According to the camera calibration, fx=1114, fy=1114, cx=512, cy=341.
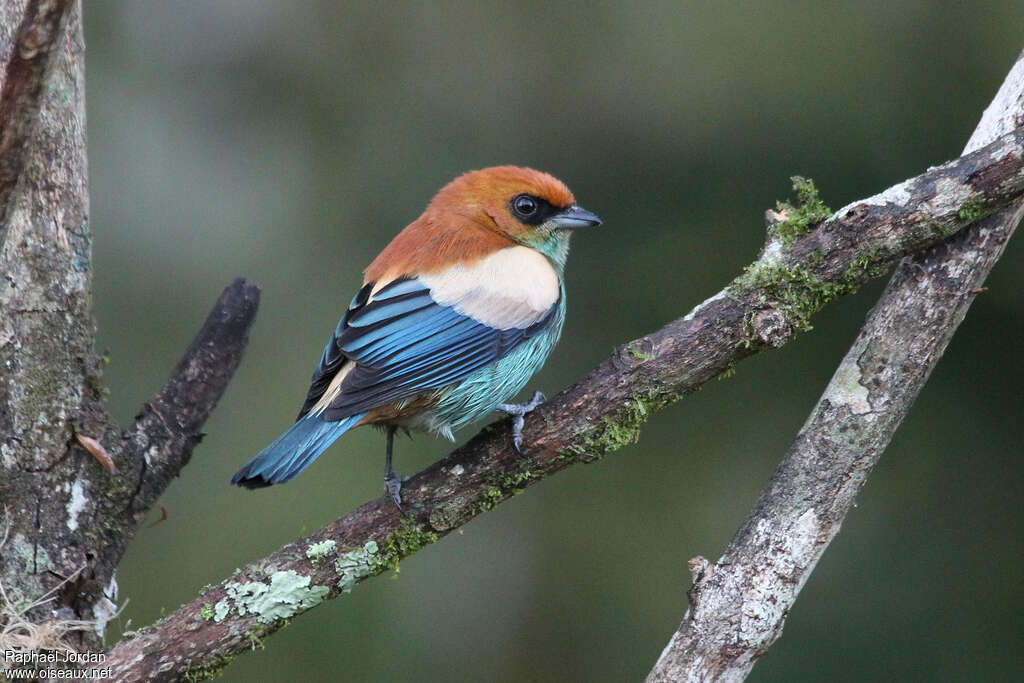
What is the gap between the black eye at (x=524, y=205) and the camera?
4.32 metres

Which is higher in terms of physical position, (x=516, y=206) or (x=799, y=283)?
(x=516, y=206)

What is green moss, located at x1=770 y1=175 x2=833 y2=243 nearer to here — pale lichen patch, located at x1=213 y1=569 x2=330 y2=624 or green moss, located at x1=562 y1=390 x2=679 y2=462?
green moss, located at x1=562 y1=390 x2=679 y2=462

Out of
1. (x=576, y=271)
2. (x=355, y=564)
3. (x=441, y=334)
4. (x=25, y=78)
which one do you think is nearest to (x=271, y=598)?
(x=355, y=564)

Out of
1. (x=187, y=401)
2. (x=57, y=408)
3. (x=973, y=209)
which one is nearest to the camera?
(x=973, y=209)

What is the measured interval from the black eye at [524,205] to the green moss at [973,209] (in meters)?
1.64

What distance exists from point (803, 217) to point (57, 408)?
7.75ft

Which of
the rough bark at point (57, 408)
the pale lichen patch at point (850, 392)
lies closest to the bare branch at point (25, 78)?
the rough bark at point (57, 408)

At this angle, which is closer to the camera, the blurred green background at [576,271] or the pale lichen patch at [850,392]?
the pale lichen patch at [850,392]

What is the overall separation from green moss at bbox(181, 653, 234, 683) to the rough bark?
0.40 meters

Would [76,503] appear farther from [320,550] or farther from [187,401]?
[320,550]

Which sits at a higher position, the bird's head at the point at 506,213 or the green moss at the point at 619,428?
the bird's head at the point at 506,213

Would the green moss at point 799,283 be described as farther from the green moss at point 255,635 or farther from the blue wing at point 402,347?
the green moss at point 255,635

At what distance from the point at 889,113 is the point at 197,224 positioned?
12.3 ft

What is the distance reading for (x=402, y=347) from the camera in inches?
144
